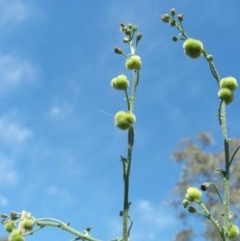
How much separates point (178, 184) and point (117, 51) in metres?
17.6

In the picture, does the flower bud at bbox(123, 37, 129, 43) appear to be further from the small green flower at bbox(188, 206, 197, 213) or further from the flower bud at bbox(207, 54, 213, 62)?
the small green flower at bbox(188, 206, 197, 213)

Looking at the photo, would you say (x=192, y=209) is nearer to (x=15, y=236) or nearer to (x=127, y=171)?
(x=127, y=171)

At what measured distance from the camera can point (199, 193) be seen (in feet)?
6.97

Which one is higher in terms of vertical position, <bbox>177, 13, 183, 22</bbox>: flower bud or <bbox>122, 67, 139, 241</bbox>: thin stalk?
<bbox>177, 13, 183, 22</bbox>: flower bud

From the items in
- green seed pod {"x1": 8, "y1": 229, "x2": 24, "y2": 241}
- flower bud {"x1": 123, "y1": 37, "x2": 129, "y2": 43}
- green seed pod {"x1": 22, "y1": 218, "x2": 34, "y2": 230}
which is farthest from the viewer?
flower bud {"x1": 123, "y1": 37, "x2": 129, "y2": 43}

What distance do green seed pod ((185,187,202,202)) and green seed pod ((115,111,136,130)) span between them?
1.12ft

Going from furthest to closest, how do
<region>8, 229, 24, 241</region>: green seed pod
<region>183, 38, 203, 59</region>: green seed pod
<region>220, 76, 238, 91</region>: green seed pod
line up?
1. <region>183, 38, 203, 59</region>: green seed pod
2. <region>220, 76, 238, 91</region>: green seed pod
3. <region>8, 229, 24, 241</region>: green seed pod

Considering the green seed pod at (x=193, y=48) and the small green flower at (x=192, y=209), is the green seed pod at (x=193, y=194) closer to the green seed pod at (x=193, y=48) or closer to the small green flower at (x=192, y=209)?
the small green flower at (x=192, y=209)

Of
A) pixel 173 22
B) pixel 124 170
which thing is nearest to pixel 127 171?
pixel 124 170

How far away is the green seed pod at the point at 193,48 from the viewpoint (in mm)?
2336

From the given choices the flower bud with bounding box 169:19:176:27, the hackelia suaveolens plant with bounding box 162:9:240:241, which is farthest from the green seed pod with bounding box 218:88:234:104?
the flower bud with bounding box 169:19:176:27

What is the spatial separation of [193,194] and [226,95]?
0.42 metres

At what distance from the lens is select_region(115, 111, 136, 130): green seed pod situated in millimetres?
2098

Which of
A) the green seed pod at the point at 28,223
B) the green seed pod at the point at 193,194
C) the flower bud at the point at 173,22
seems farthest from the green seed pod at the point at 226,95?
the green seed pod at the point at 28,223
